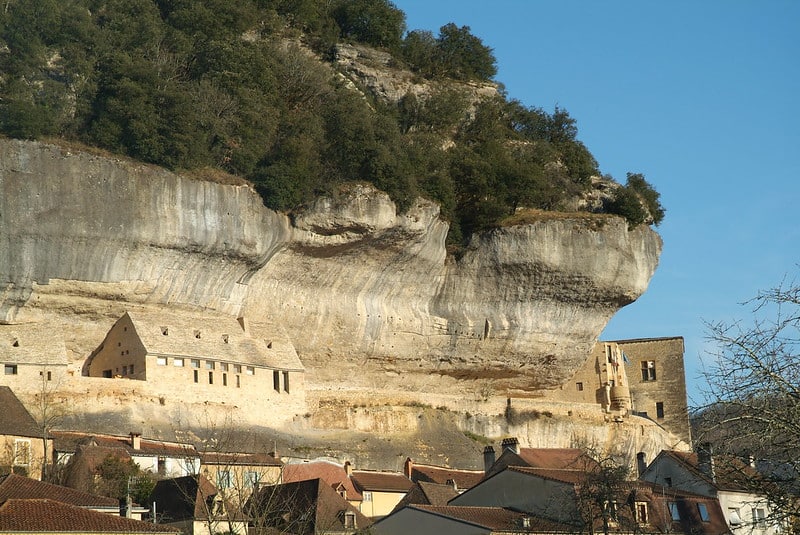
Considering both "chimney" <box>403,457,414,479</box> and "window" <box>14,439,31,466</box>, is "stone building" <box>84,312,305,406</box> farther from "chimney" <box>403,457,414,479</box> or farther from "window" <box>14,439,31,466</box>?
"window" <box>14,439,31,466</box>

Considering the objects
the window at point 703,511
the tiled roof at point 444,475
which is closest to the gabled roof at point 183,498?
the window at point 703,511

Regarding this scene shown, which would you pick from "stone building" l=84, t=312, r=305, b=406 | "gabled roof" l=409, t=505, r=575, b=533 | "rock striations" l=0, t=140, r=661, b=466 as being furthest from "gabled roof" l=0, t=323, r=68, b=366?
"gabled roof" l=409, t=505, r=575, b=533

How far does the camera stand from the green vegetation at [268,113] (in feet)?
169

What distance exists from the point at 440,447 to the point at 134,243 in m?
16.1

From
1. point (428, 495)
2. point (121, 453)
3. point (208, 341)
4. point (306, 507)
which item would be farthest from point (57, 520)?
point (208, 341)

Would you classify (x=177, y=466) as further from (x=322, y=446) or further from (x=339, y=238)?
(x=339, y=238)

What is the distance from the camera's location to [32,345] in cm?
4703

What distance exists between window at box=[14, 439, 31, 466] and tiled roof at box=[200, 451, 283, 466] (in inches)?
200

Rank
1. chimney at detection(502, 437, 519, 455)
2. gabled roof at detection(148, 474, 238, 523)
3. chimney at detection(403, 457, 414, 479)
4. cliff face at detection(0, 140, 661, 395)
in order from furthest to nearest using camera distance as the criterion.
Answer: chimney at detection(403, 457, 414, 479) < chimney at detection(502, 437, 519, 455) < cliff face at detection(0, 140, 661, 395) < gabled roof at detection(148, 474, 238, 523)

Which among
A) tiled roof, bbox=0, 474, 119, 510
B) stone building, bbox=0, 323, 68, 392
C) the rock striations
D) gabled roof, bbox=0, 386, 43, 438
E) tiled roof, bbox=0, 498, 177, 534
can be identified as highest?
the rock striations

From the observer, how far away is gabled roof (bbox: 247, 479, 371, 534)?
35969 mm

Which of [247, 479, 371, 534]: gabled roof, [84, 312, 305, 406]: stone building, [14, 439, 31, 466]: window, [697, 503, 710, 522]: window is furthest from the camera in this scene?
[84, 312, 305, 406]: stone building

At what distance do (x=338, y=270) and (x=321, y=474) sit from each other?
459 inches

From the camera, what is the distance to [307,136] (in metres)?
56.7
